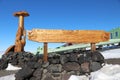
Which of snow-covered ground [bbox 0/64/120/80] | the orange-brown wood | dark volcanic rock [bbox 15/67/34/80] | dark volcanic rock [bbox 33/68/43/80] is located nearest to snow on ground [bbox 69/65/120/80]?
snow-covered ground [bbox 0/64/120/80]

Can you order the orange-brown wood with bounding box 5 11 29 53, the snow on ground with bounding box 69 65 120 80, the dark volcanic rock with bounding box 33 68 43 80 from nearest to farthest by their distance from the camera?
the snow on ground with bounding box 69 65 120 80 → the dark volcanic rock with bounding box 33 68 43 80 → the orange-brown wood with bounding box 5 11 29 53

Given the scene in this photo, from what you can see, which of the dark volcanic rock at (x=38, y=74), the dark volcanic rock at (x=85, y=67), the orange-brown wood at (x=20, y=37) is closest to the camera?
the dark volcanic rock at (x=85, y=67)

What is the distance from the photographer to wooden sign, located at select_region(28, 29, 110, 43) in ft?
32.6

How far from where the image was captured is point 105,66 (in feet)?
32.2

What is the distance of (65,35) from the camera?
397 inches

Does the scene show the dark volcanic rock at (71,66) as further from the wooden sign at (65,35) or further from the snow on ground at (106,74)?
the wooden sign at (65,35)

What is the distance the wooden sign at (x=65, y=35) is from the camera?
32.6ft

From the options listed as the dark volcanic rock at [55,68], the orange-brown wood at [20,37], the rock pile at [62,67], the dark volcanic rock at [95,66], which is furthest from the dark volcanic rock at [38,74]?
the orange-brown wood at [20,37]

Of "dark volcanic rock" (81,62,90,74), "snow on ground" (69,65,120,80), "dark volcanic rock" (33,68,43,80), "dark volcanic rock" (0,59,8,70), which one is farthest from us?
"dark volcanic rock" (0,59,8,70)

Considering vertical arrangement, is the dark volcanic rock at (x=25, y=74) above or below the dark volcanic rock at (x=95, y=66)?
below

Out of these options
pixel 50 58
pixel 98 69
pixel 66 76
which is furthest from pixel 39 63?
pixel 98 69

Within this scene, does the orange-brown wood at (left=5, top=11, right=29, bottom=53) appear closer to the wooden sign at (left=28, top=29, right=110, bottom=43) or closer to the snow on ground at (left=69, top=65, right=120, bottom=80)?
the wooden sign at (left=28, top=29, right=110, bottom=43)

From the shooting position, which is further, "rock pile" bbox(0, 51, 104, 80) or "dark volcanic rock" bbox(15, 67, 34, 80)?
"dark volcanic rock" bbox(15, 67, 34, 80)

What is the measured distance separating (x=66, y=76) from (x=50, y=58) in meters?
1.01
